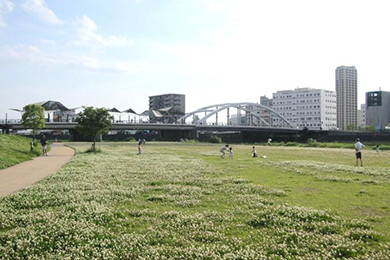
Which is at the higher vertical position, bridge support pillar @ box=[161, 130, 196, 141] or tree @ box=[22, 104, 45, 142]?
tree @ box=[22, 104, 45, 142]

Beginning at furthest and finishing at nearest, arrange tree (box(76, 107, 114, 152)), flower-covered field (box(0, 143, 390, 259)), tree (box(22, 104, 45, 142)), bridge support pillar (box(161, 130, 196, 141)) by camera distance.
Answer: bridge support pillar (box(161, 130, 196, 141)) < tree (box(22, 104, 45, 142)) < tree (box(76, 107, 114, 152)) < flower-covered field (box(0, 143, 390, 259))

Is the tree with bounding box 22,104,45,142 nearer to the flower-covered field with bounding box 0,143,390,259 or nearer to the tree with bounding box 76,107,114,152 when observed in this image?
the tree with bounding box 76,107,114,152

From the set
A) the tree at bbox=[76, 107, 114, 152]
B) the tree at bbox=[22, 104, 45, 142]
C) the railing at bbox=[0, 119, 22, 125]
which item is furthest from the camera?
the railing at bbox=[0, 119, 22, 125]

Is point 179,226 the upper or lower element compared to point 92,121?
lower

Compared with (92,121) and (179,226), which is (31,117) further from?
(179,226)

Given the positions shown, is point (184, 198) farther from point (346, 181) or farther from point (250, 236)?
point (346, 181)

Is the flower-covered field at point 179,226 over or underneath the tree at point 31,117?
underneath

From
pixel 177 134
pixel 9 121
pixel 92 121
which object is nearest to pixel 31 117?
pixel 92 121

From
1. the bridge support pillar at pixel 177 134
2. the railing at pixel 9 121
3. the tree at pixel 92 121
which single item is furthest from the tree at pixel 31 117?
the bridge support pillar at pixel 177 134

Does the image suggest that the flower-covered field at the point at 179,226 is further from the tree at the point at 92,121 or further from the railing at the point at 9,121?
the railing at the point at 9,121

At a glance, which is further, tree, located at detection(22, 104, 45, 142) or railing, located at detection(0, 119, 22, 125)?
railing, located at detection(0, 119, 22, 125)

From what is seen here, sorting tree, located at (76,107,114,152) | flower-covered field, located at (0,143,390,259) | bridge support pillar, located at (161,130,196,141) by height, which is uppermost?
tree, located at (76,107,114,152)

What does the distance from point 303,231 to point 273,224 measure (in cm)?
96

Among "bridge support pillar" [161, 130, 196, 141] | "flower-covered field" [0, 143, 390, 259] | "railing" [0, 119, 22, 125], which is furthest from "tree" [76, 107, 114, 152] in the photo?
"bridge support pillar" [161, 130, 196, 141]
